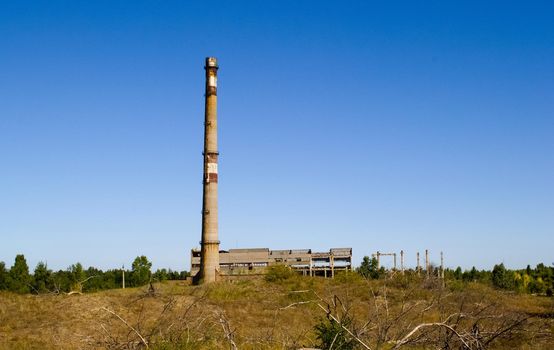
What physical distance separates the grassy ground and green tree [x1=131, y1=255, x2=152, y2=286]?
22713 mm

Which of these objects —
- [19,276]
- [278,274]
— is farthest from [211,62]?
[19,276]

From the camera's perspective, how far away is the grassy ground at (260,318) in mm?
9617

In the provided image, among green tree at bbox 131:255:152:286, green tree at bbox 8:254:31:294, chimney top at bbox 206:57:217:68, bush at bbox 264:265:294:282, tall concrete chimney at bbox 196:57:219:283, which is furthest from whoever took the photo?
green tree at bbox 131:255:152:286

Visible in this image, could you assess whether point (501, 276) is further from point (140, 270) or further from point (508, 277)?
point (140, 270)

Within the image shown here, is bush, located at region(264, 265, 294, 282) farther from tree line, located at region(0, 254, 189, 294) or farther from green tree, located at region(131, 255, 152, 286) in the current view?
green tree, located at region(131, 255, 152, 286)

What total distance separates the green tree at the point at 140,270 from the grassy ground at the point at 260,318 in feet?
74.5

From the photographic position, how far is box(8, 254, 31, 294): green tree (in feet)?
155

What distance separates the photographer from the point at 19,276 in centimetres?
4872

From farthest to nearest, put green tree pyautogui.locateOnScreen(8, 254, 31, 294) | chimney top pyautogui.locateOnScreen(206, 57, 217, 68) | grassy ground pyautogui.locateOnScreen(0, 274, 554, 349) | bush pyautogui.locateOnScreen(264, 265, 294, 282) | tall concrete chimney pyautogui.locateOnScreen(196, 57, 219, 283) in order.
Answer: green tree pyautogui.locateOnScreen(8, 254, 31, 294) → chimney top pyautogui.locateOnScreen(206, 57, 217, 68) → tall concrete chimney pyautogui.locateOnScreen(196, 57, 219, 283) → bush pyautogui.locateOnScreen(264, 265, 294, 282) → grassy ground pyautogui.locateOnScreen(0, 274, 554, 349)

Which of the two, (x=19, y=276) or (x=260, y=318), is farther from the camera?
(x=19, y=276)

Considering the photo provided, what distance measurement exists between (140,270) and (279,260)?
2218 cm

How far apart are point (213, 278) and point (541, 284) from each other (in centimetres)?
4001

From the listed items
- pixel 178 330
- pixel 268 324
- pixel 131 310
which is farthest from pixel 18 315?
pixel 178 330

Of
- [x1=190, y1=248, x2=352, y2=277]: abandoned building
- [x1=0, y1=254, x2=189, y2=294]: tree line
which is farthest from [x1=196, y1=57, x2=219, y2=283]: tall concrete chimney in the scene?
[x1=0, y1=254, x2=189, y2=294]: tree line
